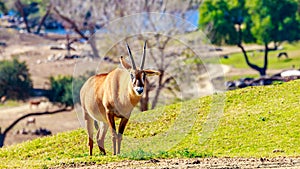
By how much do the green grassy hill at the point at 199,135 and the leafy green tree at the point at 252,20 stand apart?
52.0m

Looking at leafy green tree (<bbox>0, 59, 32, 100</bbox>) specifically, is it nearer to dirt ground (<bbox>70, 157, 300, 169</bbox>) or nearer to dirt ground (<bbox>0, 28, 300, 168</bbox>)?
dirt ground (<bbox>0, 28, 300, 168</bbox>)

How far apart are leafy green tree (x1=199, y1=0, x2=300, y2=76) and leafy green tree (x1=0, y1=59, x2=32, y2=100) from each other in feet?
61.1

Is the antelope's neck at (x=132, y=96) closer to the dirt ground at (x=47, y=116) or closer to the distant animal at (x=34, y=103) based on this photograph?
the dirt ground at (x=47, y=116)

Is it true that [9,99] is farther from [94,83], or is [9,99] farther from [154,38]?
[94,83]

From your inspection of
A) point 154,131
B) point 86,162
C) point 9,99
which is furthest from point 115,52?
point 86,162

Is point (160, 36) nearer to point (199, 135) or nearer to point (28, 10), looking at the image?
point (199, 135)

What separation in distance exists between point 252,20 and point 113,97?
6188 centimetres

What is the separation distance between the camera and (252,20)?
77.6 metres

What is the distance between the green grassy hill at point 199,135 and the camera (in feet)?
55.9

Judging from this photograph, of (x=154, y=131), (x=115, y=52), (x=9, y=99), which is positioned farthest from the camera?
(x=9, y=99)

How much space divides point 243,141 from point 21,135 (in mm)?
33756

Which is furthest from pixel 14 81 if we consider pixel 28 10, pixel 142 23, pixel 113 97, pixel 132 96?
pixel 28 10

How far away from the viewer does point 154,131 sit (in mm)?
20031

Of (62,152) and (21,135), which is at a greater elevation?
(62,152)
